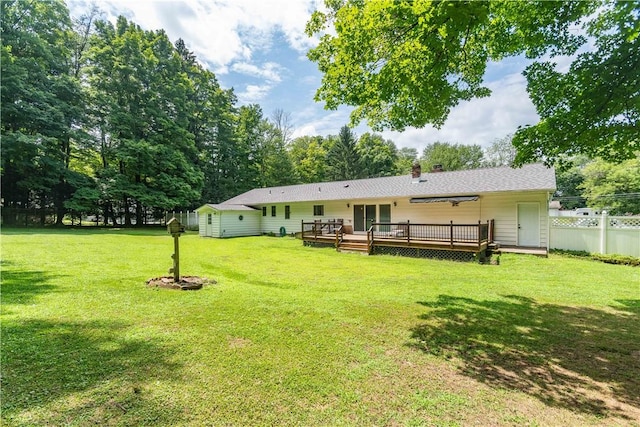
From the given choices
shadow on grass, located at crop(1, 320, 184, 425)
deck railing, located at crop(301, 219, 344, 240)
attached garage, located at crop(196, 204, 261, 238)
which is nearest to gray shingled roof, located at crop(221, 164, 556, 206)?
attached garage, located at crop(196, 204, 261, 238)

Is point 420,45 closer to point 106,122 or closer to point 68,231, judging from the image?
point 68,231

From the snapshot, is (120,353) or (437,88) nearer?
(120,353)

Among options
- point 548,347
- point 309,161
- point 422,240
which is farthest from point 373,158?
point 548,347

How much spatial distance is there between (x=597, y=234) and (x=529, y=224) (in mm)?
2064

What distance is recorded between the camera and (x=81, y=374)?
284cm

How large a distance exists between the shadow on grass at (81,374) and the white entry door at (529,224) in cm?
1353

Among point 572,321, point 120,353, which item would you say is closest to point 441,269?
point 572,321

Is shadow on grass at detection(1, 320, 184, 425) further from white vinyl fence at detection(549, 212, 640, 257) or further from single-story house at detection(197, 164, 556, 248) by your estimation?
white vinyl fence at detection(549, 212, 640, 257)

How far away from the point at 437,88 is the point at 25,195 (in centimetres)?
3183

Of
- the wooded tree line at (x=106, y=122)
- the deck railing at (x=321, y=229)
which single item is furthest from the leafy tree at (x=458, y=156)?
the deck railing at (x=321, y=229)

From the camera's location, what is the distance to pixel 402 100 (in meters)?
4.79

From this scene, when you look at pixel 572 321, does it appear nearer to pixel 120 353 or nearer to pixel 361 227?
pixel 120 353

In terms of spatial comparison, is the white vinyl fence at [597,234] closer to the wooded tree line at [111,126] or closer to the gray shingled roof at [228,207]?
the wooded tree line at [111,126]

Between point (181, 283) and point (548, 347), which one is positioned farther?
point (181, 283)
